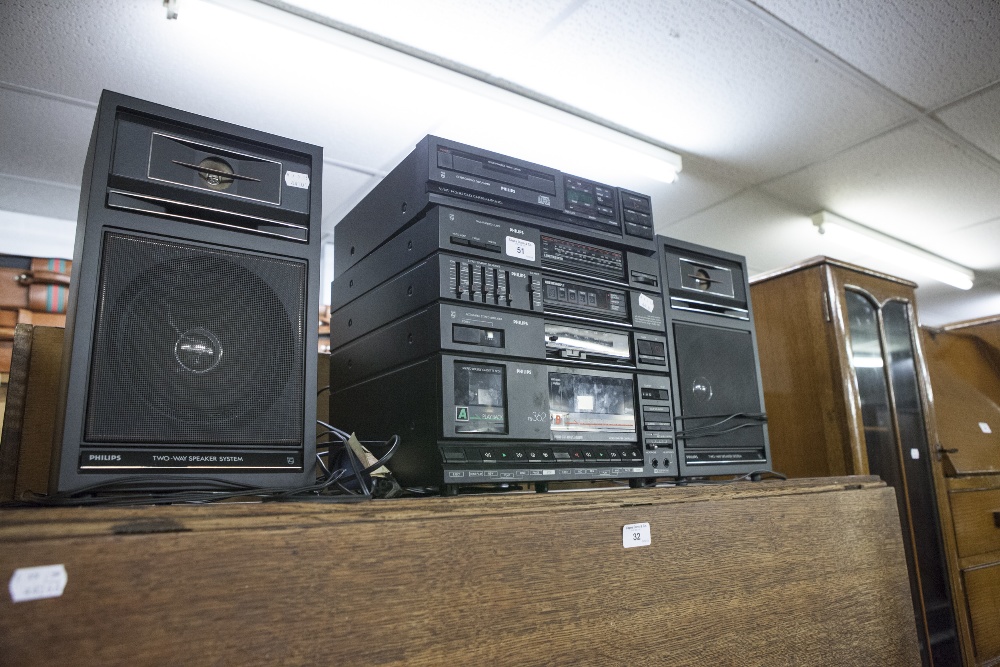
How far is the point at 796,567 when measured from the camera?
882 millimetres

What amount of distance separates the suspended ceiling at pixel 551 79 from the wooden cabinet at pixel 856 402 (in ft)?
2.44

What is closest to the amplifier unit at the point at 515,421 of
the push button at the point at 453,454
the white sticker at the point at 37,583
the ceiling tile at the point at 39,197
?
the push button at the point at 453,454

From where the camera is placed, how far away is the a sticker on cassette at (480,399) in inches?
29.7

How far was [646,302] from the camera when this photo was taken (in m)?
1.00

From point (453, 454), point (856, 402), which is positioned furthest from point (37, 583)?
point (856, 402)

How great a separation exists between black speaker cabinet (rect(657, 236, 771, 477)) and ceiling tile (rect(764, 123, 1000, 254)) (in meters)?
1.83

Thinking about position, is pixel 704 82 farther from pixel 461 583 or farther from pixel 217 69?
pixel 461 583

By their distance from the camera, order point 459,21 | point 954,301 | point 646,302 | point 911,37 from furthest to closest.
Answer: point 954,301 < point 911,37 < point 459,21 < point 646,302

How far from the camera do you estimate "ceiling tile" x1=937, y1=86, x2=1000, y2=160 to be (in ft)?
7.43

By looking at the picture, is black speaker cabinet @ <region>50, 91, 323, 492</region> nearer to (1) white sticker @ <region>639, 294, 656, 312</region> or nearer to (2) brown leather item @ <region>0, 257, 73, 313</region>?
(1) white sticker @ <region>639, 294, 656, 312</region>

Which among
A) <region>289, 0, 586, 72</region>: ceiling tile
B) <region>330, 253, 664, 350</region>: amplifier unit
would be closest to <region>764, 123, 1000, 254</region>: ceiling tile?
<region>289, 0, 586, 72</region>: ceiling tile

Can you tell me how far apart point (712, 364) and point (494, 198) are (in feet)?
1.51

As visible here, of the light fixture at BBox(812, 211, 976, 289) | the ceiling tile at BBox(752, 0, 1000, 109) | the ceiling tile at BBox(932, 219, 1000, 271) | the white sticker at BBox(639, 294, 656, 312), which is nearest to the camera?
the white sticker at BBox(639, 294, 656, 312)

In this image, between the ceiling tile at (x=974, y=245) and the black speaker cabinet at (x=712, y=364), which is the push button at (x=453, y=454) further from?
the ceiling tile at (x=974, y=245)
